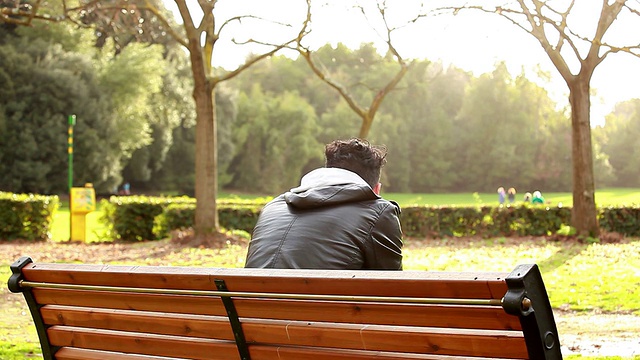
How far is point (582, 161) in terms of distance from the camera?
57.4 feet

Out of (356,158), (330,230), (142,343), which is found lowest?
(142,343)

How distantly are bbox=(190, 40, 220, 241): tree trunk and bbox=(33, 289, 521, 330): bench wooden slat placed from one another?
45.5ft

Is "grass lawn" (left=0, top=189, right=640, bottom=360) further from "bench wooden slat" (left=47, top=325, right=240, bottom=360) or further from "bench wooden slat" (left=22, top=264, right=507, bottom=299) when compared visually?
"bench wooden slat" (left=22, top=264, right=507, bottom=299)

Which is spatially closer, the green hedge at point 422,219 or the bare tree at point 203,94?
the bare tree at point 203,94

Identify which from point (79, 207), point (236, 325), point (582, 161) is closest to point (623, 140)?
point (582, 161)

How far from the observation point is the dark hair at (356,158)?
3.66 m

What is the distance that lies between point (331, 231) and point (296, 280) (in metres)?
0.58

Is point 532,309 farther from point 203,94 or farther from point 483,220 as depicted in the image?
point 483,220

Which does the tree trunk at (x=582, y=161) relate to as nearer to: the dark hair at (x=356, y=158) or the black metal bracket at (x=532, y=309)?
the dark hair at (x=356, y=158)

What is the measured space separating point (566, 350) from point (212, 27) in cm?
1325

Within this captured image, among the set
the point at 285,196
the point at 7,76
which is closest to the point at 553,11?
the point at 285,196

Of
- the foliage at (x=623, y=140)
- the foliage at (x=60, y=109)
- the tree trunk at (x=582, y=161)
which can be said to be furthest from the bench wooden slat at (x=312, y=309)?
the foliage at (x=623, y=140)

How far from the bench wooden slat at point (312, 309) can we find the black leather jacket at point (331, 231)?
0.33 meters

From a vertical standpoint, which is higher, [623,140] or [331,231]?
[623,140]
